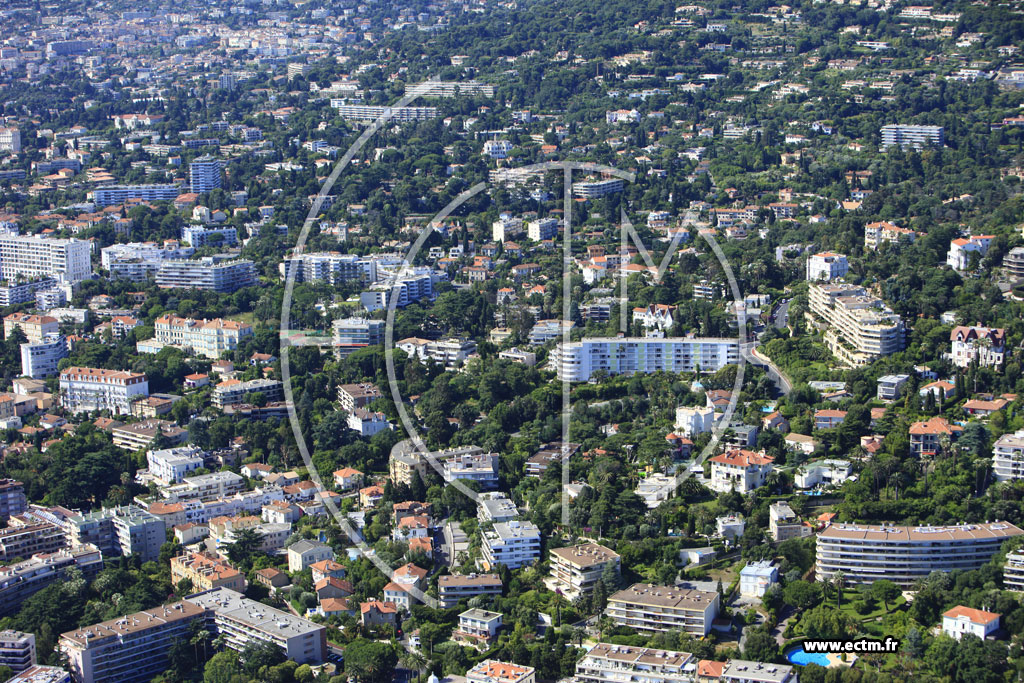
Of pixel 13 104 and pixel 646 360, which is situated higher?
pixel 13 104

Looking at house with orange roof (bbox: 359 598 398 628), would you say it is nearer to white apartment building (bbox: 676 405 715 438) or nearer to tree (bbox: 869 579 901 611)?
tree (bbox: 869 579 901 611)

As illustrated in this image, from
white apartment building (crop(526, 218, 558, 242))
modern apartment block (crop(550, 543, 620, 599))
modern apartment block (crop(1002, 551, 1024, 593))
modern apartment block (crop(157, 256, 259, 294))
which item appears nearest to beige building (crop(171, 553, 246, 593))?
modern apartment block (crop(550, 543, 620, 599))

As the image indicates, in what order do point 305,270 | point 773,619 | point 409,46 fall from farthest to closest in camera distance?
point 409,46 → point 305,270 → point 773,619

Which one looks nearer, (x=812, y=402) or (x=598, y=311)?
(x=812, y=402)

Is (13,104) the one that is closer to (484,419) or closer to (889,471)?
(484,419)

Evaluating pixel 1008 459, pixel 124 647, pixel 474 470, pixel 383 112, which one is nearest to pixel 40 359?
pixel 474 470

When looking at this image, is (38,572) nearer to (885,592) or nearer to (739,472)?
(739,472)

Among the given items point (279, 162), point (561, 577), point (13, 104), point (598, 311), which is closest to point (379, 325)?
point (598, 311)
